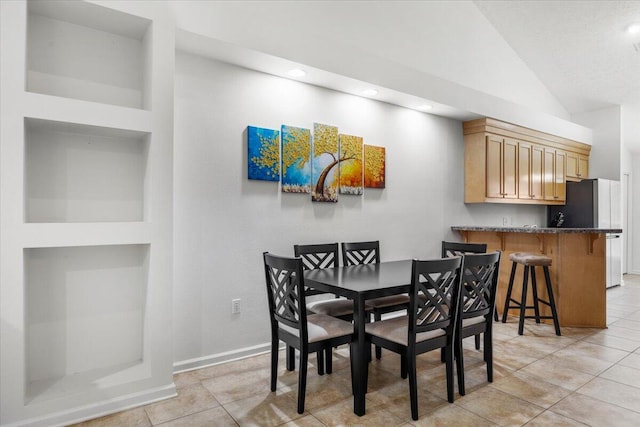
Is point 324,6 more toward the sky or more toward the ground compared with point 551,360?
more toward the sky

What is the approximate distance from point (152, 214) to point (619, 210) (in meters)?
7.33

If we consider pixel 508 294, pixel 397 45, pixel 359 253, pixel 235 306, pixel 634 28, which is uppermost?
pixel 634 28

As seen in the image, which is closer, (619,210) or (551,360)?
(551,360)

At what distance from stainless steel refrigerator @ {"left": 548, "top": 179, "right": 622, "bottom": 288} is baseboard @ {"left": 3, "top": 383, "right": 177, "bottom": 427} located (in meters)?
6.33

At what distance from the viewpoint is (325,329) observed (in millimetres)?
2408

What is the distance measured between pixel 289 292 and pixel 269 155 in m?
1.41

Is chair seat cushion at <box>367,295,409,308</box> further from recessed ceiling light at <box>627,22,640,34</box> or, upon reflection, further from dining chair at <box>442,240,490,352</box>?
recessed ceiling light at <box>627,22,640,34</box>

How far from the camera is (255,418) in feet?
7.25

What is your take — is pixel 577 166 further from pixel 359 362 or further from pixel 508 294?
pixel 359 362

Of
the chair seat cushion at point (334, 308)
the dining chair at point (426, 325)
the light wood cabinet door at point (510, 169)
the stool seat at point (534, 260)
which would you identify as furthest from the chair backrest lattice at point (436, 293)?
the light wood cabinet door at point (510, 169)

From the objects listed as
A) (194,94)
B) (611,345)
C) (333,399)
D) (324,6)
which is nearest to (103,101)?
(194,94)

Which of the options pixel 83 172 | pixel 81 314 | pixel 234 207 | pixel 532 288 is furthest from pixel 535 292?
pixel 83 172

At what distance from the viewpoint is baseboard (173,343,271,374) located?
288 centimetres

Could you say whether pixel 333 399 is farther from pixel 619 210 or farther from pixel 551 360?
pixel 619 210
